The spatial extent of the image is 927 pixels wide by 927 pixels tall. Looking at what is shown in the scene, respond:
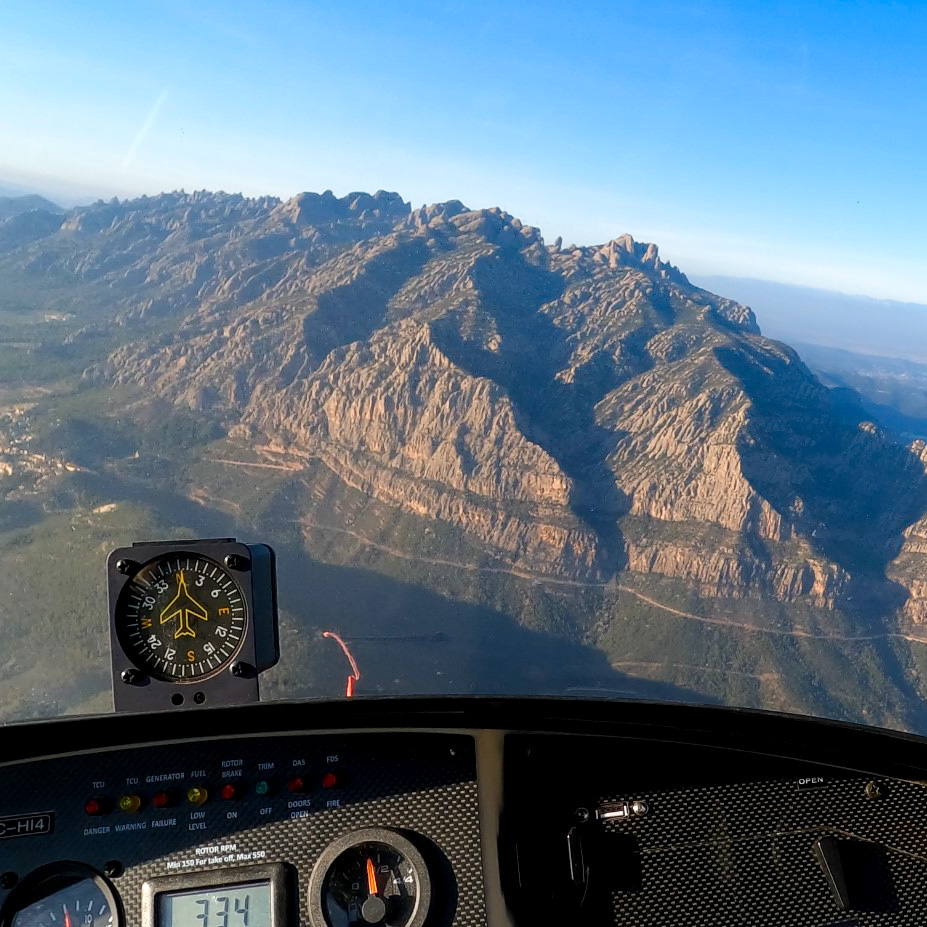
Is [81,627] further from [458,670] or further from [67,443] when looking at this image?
[67,443]

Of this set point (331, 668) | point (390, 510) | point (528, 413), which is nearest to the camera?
point (331, 668)

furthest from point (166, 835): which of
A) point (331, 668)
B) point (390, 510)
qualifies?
point (390, 510)

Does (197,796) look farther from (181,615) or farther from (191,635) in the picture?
(181,615)

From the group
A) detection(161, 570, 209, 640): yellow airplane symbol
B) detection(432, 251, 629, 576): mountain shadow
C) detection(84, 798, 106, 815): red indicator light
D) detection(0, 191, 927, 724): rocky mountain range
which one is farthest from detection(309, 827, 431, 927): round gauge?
detection(432, 251, 629, 576): mountain shadow

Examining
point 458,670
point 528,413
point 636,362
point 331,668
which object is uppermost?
point 636,362

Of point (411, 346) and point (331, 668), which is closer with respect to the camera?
point (331, 668)

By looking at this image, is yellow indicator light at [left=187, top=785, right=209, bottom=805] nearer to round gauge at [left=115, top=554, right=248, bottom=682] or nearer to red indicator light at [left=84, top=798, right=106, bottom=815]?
red indicator light at [left=84, top=798, right=106, bottom=815]

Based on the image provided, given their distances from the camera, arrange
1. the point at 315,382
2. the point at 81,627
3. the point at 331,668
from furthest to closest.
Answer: the point at 315,382
the point at 81,627
the point at 331,668

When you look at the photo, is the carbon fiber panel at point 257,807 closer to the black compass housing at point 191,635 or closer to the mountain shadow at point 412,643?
the black compass housing at point 191,635

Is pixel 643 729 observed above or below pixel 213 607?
below
